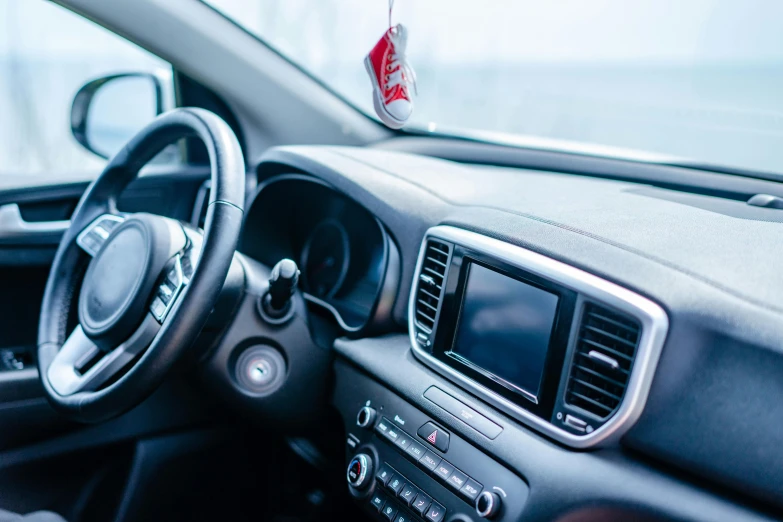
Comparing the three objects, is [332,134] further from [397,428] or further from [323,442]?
[397,428]

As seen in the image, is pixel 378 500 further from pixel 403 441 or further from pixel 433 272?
pixel 433 272

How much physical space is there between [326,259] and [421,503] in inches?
32.8

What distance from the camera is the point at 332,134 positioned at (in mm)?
2270

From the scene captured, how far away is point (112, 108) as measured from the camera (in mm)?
2322

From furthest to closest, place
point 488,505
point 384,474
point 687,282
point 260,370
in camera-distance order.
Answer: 1. point 260,370
2. point 384,474
3. point 488,505
4. point 687,282

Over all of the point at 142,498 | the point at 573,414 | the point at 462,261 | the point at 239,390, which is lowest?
the point at 142,498

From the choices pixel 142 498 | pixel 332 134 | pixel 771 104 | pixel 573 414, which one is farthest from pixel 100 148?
pixel 771 104

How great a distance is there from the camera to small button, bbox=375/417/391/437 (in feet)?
4.72

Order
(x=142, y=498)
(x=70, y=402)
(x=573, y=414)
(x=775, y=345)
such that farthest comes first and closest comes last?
(x=142, y=498), (x=70, y=402), (x=573, y=414), (x=775, y=345)

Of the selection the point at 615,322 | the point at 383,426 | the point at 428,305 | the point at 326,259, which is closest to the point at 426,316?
the point at 428,305

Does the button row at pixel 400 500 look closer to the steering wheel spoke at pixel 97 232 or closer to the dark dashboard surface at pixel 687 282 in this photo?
the dark dashboard surface at pixel 687 282

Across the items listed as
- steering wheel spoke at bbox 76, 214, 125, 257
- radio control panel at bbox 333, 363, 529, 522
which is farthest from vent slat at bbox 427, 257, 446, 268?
steering wheel spoke at bbox 76, 214, 125, 257

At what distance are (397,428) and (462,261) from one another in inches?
14.7

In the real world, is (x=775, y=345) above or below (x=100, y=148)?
above
